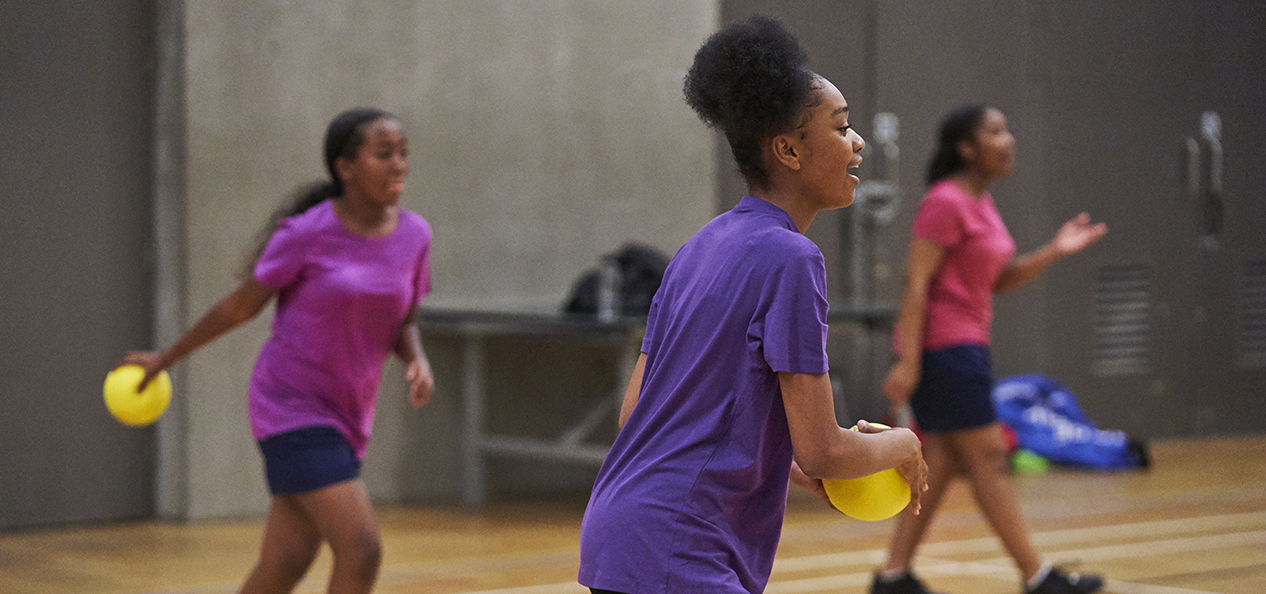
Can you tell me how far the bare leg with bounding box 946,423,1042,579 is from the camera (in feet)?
17.2

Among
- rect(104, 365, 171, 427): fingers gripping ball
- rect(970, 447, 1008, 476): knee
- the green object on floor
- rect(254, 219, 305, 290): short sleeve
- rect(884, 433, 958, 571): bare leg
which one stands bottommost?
the green object on floor

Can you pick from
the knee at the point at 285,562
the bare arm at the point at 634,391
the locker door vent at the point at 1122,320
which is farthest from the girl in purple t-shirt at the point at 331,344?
the locker door vent at the point at 1122,320

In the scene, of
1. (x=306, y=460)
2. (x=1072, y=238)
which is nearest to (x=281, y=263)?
(x=306, y=460)

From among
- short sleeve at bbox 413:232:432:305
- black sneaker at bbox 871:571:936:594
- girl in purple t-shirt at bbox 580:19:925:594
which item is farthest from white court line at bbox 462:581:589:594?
girl in purple t-shirt at bbox 580:19:925:594

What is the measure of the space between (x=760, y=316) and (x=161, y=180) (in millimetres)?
5698

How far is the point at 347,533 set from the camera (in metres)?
3.96

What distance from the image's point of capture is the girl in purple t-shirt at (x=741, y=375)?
2.19 metres

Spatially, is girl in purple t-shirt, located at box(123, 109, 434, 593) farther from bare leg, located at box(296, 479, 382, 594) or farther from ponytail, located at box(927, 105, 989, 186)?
ponytail, located at box(927, 105, 989, 186)

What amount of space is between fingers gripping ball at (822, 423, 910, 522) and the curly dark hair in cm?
54

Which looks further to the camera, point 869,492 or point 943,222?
point 943,222

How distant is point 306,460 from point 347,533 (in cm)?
23

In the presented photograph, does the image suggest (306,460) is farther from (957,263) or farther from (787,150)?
(957,263)

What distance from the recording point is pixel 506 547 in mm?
6660

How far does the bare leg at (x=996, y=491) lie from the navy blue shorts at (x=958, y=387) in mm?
50
